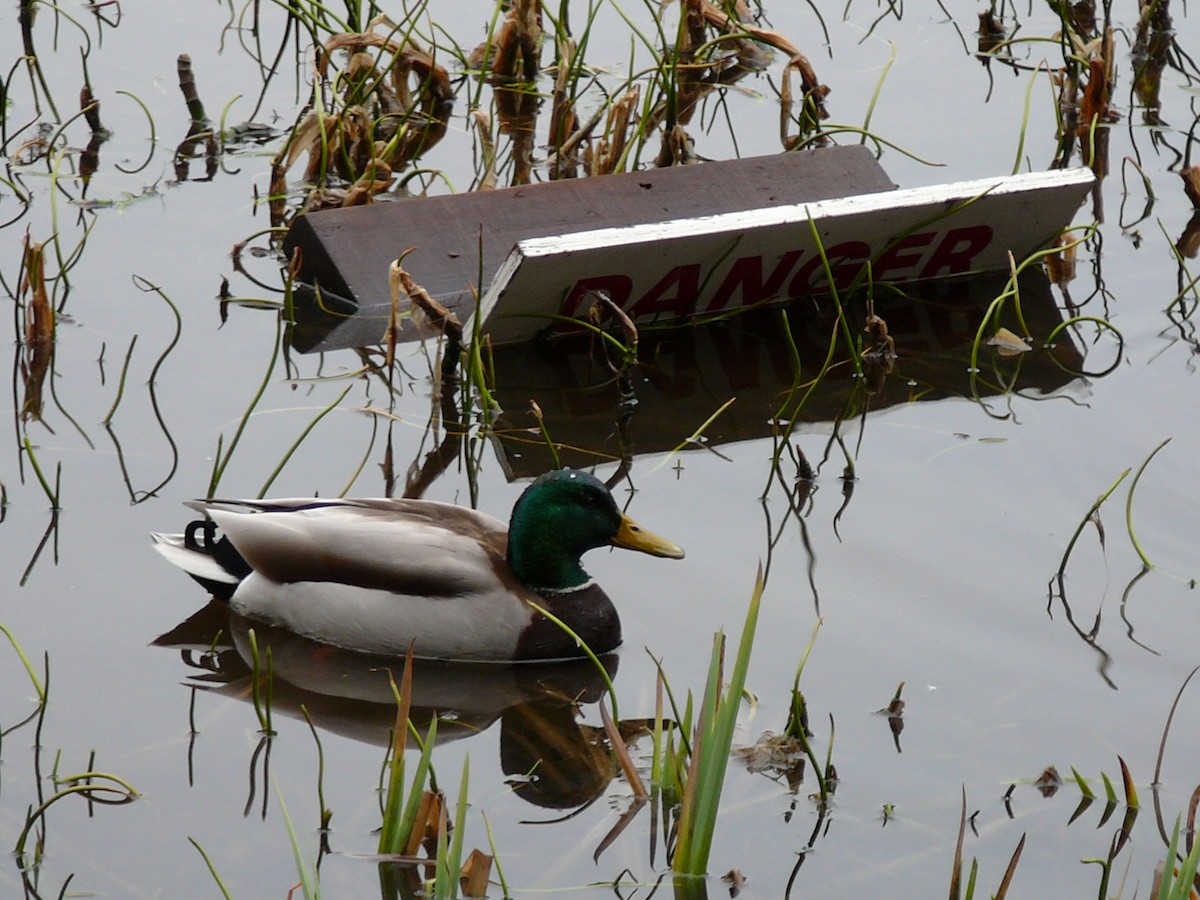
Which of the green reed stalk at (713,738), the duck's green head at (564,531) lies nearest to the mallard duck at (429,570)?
the duck's green head at (564,531)

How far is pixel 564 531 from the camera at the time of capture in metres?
4.49

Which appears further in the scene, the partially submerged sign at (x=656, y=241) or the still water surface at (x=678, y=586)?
the partially submerged sign at (x=656, y=241)

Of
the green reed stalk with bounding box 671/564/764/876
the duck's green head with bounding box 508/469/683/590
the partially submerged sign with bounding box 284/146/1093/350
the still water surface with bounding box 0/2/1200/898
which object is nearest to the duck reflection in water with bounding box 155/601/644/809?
the still water surface with bounding box 0/2/1200/898

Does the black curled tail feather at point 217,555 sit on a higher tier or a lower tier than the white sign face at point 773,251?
lower

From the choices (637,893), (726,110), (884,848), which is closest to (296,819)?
(637,893)

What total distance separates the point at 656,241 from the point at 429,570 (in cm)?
196

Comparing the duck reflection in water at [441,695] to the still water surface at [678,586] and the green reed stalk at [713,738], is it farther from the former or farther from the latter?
the green reed stalk at [713,738]

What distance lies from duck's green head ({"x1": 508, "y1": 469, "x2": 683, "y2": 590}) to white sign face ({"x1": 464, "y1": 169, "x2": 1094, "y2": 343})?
4.72 feet

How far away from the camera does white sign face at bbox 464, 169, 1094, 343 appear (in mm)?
5902

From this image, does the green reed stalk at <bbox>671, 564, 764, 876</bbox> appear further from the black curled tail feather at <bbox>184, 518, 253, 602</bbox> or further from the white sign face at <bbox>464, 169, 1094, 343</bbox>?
the white sign face at <bbox>464, 169, 1094, 343</bbox>

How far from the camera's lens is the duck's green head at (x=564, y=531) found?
4.46 meters

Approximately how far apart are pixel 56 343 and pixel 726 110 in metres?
3.75

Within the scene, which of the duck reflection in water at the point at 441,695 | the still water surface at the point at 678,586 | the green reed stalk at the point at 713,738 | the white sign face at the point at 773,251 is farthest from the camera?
the white sign face at the point at 773,251

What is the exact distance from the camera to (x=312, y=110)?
7.80m
